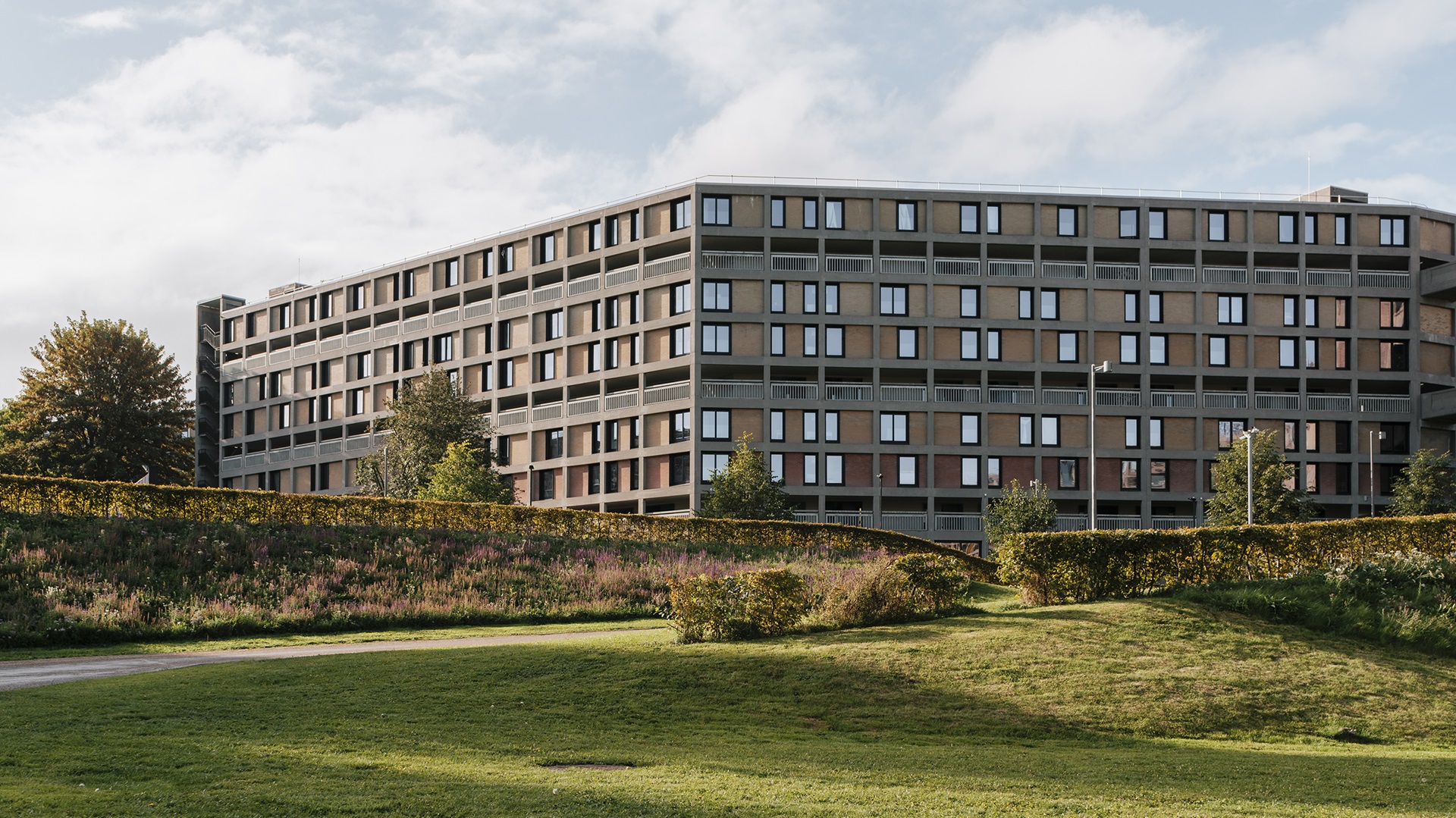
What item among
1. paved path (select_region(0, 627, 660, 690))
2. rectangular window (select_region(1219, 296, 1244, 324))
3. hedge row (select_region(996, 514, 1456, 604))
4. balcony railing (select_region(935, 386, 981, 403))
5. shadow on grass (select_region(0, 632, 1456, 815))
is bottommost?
paved path (select_region(0, 627, 660, 690))

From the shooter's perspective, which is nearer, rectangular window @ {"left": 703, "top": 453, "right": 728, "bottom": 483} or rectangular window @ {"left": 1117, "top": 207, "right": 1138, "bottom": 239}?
rectangular window @ {"left": 703, "top": 453, "right": 728, "bottom": 483}

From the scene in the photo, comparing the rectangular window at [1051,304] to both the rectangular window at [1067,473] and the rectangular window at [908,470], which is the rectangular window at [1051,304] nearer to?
Result: the rectangular window at [1067,473]

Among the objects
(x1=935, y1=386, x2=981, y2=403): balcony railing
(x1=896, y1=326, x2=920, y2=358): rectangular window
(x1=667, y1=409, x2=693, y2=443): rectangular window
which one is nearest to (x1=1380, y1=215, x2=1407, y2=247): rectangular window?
(x1=935, y1=386, x2=981, y2=403): balcony railing

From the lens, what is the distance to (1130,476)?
7406 centimetres

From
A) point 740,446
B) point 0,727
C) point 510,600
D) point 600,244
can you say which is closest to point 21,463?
point 600,244

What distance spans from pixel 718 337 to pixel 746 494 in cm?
1666

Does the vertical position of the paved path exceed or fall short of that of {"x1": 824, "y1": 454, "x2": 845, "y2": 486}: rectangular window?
it falls short

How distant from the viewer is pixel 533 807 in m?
9.71

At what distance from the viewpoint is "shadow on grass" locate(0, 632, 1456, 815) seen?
33.5ft

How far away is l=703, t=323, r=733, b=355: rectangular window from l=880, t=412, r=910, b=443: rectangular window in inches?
397

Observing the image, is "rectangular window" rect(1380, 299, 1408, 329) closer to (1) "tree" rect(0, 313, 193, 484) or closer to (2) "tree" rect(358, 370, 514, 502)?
(2) "tree" rect(358, 370, 514, 502)

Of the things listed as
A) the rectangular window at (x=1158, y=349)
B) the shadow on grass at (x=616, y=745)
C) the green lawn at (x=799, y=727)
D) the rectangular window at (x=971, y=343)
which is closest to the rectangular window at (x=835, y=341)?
the rectangular window at (x=971, y=343)

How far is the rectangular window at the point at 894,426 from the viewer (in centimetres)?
7300

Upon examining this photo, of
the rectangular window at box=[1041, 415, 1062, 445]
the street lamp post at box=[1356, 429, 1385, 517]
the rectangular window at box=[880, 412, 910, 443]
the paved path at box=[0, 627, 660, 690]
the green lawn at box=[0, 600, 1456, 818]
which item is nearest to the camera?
the green lawn at box=[0, 600, 1456, 818]
